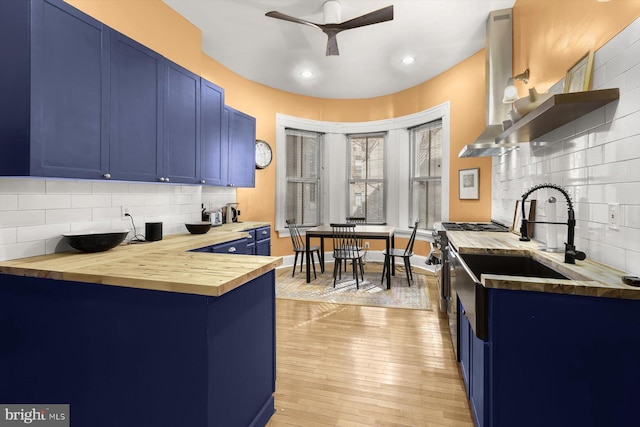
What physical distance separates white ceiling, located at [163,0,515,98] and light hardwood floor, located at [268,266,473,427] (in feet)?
11.0

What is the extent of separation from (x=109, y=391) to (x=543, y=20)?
12.8ft

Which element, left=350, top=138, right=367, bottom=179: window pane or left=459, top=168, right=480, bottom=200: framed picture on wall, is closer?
left=459, top=168, right=480, bottom=200: framed picture on wall

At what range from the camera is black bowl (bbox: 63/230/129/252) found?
2049 millimetres

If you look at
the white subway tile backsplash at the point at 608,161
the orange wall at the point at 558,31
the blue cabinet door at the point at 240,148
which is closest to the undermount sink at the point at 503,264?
the white subway tile backsplash at the point at 608,161

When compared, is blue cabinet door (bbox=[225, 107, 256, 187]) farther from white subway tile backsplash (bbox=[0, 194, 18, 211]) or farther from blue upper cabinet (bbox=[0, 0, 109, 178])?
white subway tile backsplash (bbox=[0, 194, 18, 211])

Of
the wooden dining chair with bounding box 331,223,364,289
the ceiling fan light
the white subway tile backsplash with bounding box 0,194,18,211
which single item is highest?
the ceiling fan light

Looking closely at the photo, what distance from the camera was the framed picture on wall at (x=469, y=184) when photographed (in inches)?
172

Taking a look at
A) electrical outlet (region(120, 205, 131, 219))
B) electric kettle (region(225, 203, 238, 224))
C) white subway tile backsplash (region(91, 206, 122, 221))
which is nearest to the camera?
white subway tile backsplash (region(91, 206, 122, 221))

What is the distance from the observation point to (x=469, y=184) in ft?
14.7

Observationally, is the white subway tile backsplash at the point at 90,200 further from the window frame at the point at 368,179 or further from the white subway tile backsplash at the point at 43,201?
the window frame at the point at 368,179

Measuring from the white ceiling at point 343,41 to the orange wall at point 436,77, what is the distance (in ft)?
Result: 0.63

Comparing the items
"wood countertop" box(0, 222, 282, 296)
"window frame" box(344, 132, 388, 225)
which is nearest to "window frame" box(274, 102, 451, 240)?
"window frame" box(344, 132, 388, 225)

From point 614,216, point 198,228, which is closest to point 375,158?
point 198,228

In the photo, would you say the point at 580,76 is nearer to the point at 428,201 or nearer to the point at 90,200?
the point at 90,200
